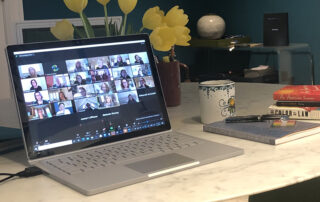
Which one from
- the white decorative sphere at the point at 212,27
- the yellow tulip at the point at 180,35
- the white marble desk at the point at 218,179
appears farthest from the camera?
the white decorative sphere at the point at 212,27

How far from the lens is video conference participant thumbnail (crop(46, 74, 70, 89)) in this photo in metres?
1.01

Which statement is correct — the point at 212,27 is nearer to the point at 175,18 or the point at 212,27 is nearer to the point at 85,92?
the point at 175,18

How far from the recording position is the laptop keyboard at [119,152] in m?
0.91

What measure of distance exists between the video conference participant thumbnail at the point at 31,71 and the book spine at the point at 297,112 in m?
0.63

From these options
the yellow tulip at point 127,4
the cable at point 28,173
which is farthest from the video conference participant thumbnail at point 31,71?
the yellow tulip at point 127,4

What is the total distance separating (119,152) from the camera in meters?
0.98

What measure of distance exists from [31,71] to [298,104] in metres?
0.70

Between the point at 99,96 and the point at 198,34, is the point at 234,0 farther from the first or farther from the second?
the point at 99,96

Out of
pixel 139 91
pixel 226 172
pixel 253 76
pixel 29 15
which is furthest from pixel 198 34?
pixel 226 172

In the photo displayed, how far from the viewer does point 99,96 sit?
1.08 metres

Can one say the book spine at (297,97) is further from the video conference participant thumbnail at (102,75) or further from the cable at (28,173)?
the cable at (28,173)

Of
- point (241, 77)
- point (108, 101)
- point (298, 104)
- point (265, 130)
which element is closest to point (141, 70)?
point (108, 101)

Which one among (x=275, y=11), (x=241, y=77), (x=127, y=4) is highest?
(x=127, y=4)

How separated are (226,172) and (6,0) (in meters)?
2.97
